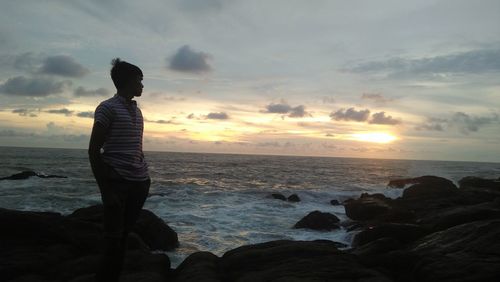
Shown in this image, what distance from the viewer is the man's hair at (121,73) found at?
14.0ft

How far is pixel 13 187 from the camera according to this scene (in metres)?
27.9

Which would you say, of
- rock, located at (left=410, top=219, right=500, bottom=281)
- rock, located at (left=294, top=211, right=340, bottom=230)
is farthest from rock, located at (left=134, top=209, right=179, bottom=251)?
rock, located at (left=410, top=219, right=500, bottom=281)

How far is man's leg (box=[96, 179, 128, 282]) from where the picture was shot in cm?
407

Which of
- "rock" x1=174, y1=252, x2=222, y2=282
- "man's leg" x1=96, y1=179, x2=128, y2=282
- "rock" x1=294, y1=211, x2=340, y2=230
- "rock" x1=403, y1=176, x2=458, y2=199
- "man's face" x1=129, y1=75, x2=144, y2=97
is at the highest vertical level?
"man's face" x1=129, y1=75, x2=144, y2=97

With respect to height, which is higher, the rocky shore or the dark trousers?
the dark trousers

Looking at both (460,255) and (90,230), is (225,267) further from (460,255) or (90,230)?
(460,255)

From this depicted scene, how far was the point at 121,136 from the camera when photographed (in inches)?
162

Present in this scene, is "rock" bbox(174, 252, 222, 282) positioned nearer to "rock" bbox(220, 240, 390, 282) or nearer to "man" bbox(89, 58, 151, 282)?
"rock" bbox(220, 240, 390, 282)

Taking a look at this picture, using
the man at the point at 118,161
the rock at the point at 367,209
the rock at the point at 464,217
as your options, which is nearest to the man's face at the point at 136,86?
the man at the point at 118,161

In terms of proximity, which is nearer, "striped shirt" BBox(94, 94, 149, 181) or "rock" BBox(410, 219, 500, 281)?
"striped shirt" BBox(94, 94, 149, 181)

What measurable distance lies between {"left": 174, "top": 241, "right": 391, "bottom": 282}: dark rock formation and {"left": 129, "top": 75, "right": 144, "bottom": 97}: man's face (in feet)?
10.8

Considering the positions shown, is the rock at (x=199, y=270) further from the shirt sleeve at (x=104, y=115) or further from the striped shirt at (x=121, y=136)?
the shirt sleeve at (x=104, y=115)

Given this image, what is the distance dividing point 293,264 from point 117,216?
11.9ft

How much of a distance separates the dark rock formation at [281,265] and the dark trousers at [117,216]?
2.20m
